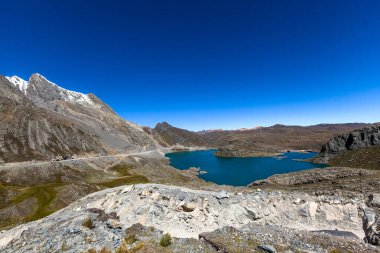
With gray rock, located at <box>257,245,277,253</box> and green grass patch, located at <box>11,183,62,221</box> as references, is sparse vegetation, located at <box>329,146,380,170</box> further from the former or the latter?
green grass patch, located at <box>11,183,62,221</box>

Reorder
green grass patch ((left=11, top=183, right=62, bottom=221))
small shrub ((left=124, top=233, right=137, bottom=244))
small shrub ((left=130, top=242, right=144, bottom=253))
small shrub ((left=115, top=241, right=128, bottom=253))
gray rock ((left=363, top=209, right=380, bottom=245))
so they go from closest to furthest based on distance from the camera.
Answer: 1. small shrub ((left=115, top=241, right=128, bottom=253))
2. small shrub ((left=130, top=242, right=144, bottom=253))
3. small shrub ((left=124, top=233, right=137, bottom=244))
4. gray rock ((left=363, top=209, right=380, bottom=245))
5. green grass patch ((left=11, top=183, right=62, bottom=221))

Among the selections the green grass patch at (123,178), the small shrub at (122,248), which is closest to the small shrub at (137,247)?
the small shrub at (122,248)

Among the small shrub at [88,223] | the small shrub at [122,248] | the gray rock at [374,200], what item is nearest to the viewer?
the small shrub at [122,248]

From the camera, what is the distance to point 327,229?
2836cm

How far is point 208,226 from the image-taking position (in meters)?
26.5

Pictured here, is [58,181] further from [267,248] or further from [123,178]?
[267,248]

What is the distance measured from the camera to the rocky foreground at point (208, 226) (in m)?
21.0

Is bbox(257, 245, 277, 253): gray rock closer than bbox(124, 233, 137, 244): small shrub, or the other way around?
bbox(257, 245, 277, 253): gray rock

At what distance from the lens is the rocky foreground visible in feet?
68.8

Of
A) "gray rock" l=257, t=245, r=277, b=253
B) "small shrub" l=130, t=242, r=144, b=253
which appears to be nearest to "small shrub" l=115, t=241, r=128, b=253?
"small shrub" l=130, t=242, r=144, b=253

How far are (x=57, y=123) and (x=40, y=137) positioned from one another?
21708 millimetres

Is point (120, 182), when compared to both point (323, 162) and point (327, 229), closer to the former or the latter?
point (327, 229)

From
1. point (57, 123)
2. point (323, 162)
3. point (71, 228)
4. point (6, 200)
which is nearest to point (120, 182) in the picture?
point (6, 200)

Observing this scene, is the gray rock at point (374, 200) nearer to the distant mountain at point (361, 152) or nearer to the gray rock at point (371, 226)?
the gray rock at point (371, 226)
